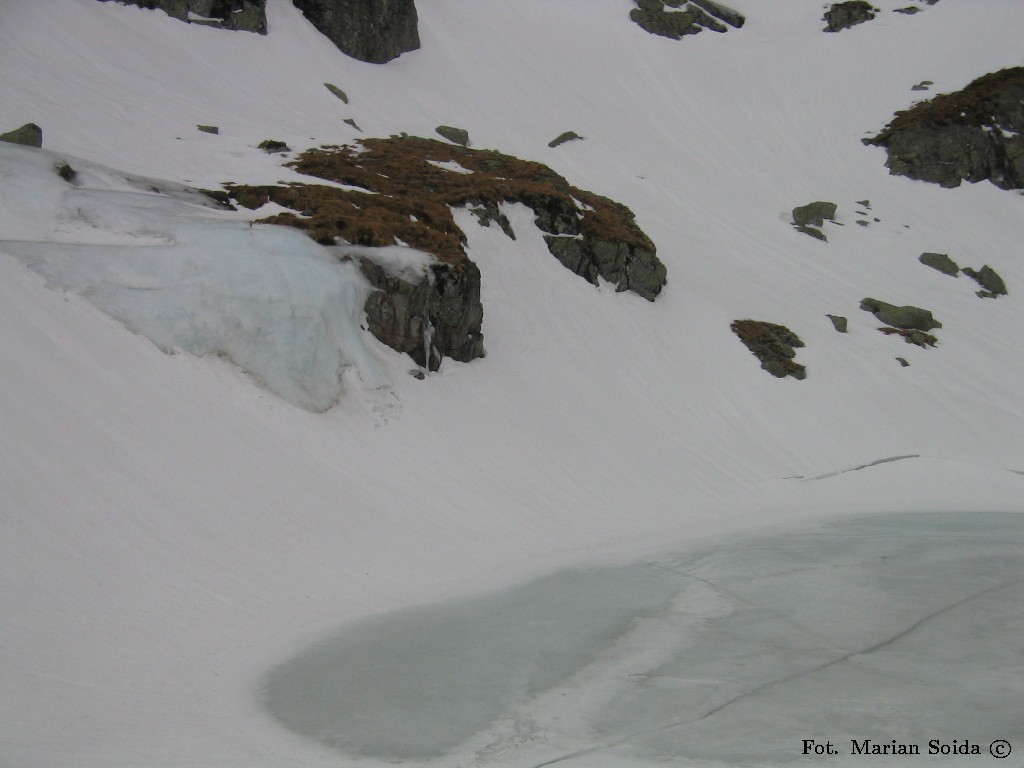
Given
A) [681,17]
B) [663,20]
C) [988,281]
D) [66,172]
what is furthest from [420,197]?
[681,17]

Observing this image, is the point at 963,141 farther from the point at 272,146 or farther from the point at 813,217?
the point at 272,146

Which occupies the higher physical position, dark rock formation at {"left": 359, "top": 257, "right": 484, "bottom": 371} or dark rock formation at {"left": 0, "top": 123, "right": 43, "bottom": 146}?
dark rock formation at {"left": 0, "top": 123, "right": 43, "bottom": 146}

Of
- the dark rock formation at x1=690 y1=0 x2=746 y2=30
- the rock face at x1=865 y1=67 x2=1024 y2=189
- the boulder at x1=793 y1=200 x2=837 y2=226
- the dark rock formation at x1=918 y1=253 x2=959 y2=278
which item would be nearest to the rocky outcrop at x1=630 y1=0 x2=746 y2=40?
the dark rock formation at x1=690 y1=0 x2=746 y2=30

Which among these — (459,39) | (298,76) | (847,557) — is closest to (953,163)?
(459,39)

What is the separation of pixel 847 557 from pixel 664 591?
459cm

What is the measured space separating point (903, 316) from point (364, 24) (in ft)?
109

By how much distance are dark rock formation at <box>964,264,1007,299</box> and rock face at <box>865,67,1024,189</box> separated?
10950mm

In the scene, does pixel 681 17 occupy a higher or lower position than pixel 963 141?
higher

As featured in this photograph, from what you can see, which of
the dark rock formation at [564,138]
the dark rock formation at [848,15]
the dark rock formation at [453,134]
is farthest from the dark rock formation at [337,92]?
the dark rock formation at [848,15]

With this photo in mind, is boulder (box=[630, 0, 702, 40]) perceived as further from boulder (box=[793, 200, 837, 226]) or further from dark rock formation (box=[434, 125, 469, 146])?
dark rock formation (box=[434, 125, 469, 146])

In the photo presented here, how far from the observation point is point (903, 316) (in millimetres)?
34562

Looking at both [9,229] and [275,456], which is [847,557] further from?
[9,229]

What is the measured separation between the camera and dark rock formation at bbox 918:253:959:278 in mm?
41781

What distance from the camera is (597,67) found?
5816 cm
